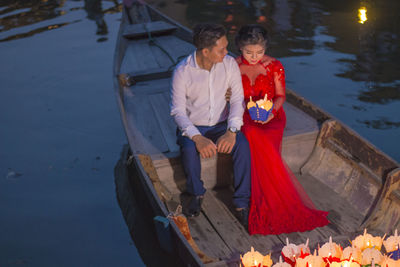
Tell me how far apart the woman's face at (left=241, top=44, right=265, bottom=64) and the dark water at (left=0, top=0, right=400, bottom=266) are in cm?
233

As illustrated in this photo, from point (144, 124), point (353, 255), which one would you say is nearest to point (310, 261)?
point (353, 255)

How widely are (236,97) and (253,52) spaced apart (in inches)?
16.6

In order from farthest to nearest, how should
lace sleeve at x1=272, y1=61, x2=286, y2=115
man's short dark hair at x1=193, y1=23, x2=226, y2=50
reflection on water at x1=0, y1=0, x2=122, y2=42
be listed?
reflection on water at x1=0, y1=0, x2=122, y2=42
lace sleeve at x1=272, y1=61, x2=286, y2=115
man's short dark hair at x1=193, y1=23, x2=226, y2=50

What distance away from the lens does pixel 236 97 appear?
3742 mm

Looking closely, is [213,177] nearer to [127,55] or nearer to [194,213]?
[194,213]

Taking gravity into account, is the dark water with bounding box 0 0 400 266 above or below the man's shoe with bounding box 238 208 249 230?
below

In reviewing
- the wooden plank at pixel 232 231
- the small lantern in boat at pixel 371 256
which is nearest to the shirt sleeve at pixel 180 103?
the wooden plank at pixel 232 231

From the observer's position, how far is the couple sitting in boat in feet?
11.3

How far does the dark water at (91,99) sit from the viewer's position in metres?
4.86

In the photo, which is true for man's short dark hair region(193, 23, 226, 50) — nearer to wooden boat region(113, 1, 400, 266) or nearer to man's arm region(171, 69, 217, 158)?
man's arm region(171, 69, 217, 158)

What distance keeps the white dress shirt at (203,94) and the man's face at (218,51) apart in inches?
8.1

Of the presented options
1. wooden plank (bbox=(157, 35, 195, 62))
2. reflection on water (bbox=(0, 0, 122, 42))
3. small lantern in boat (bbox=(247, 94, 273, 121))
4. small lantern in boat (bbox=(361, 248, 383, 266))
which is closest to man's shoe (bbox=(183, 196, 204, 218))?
small lantern in boat (bbox=(247, 94, 273, 121))

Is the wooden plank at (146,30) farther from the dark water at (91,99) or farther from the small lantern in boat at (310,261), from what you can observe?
the small lantern in boat at (310,261)

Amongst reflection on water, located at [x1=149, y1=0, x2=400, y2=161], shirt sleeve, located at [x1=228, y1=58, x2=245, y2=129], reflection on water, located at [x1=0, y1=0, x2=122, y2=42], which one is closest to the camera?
shirt sleeve, located at [x1=228, y1=58, x2=245, y2=129]
